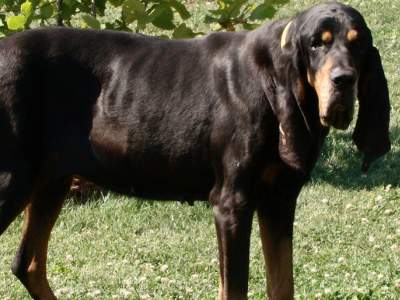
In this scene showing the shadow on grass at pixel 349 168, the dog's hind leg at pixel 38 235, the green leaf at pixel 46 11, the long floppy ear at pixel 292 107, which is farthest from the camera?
the shadow on grass at pixel 349 168

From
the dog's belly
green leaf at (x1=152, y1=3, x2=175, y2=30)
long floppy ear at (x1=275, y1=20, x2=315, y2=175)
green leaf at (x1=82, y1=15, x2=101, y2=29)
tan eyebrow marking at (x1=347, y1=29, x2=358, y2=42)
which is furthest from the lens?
green leaf at (x1=152, y1=3, x2=175, y2=30)

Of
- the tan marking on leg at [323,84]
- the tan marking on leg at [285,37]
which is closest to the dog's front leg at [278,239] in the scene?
the tan marking on leg at [323,84]

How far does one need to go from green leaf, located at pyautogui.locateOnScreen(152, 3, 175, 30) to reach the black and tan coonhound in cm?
247

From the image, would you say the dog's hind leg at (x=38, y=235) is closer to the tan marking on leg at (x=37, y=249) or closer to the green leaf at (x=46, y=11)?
the tan marking on leg at (x=37, y=249)

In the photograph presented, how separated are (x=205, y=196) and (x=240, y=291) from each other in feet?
1.83

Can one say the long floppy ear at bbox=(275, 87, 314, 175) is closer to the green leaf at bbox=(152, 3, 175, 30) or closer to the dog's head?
the dog's head

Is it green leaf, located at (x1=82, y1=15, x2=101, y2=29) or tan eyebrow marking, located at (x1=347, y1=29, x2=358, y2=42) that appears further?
green leaf, located at (x1=82, y1=15, x2=101, y2=29)

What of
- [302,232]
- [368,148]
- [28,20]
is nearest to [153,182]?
[368,148]

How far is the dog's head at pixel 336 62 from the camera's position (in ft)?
15.2

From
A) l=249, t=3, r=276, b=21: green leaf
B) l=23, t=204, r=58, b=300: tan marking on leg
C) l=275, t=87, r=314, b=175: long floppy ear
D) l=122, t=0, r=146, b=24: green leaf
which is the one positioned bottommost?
l=23, t=204, r=58, b=300: tan marking on leg

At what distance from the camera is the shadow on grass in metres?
8.48

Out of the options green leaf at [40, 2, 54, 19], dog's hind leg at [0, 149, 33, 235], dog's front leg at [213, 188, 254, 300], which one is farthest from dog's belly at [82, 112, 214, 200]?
green leaf at [40, 2, 54, 19]

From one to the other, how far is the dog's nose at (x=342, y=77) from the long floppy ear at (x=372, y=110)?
0.30 m

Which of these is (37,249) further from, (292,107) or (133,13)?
(133,13)
